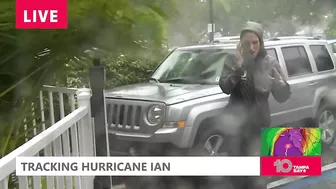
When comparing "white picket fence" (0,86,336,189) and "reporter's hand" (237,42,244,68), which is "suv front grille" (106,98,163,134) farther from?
"reporter's hand" (237,42,244,68)

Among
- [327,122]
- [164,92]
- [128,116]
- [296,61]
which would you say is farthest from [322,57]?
[128,116]

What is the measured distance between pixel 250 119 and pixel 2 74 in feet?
2.18

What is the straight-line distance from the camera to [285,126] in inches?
40.9

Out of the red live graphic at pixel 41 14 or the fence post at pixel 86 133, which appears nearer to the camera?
the red live graphic at pixel 41 14

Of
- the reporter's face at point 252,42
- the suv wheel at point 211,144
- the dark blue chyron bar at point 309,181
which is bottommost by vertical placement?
the dark blue chyron bar at point 309,181

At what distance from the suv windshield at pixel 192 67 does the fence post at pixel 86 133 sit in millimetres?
198

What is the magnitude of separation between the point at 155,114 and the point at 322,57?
0.46 metres

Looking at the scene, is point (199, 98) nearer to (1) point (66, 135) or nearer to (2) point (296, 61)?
(2) point (296, 61)

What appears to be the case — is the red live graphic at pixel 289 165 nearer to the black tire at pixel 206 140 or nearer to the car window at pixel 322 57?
the black tire at pixel 206 140

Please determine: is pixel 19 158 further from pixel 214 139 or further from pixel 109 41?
pixel 214 139

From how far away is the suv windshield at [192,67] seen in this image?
39.6 inches

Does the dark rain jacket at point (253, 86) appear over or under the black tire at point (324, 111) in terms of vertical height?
over

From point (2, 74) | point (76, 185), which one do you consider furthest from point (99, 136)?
point (2, 74)

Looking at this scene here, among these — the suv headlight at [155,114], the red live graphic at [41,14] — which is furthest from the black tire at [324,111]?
the red live graphic at [41,14]
